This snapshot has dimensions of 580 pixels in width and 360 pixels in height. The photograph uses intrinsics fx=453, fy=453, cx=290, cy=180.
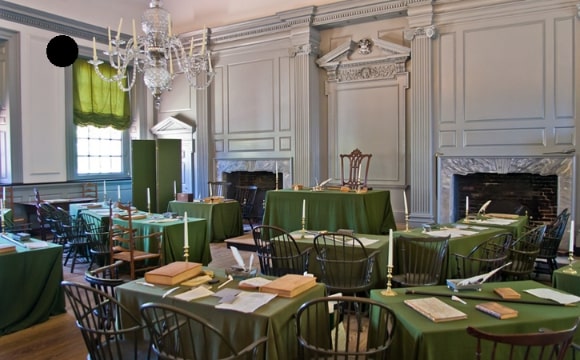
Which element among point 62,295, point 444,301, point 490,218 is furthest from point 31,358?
point 490,218

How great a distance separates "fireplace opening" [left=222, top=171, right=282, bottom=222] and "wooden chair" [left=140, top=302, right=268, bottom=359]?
7.38 meters

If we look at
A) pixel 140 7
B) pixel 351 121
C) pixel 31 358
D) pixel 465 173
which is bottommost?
pixel 31 358

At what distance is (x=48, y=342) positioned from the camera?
3.69 meters

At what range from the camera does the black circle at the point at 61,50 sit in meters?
9.04

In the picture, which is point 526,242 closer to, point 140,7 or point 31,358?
point 31,358

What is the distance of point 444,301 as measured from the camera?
8.20 ft

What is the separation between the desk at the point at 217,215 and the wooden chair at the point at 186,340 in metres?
5.01

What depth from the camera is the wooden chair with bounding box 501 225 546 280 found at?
4.22 m

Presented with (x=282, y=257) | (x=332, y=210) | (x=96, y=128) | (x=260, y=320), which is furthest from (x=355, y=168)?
(x=96, y=128)

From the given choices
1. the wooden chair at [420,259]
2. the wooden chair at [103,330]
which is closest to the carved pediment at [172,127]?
the wooden chair at [420,259]

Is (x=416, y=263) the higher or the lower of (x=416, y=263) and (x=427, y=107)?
the lower

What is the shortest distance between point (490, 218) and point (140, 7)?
9.37 meters

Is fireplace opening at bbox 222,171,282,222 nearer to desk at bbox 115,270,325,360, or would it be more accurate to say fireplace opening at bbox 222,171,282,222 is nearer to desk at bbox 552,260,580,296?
desk at bbox 552,260,580,296

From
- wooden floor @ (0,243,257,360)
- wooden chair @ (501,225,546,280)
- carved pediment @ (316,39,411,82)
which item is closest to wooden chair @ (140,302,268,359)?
wooden floor @ (0,243,257,360)
